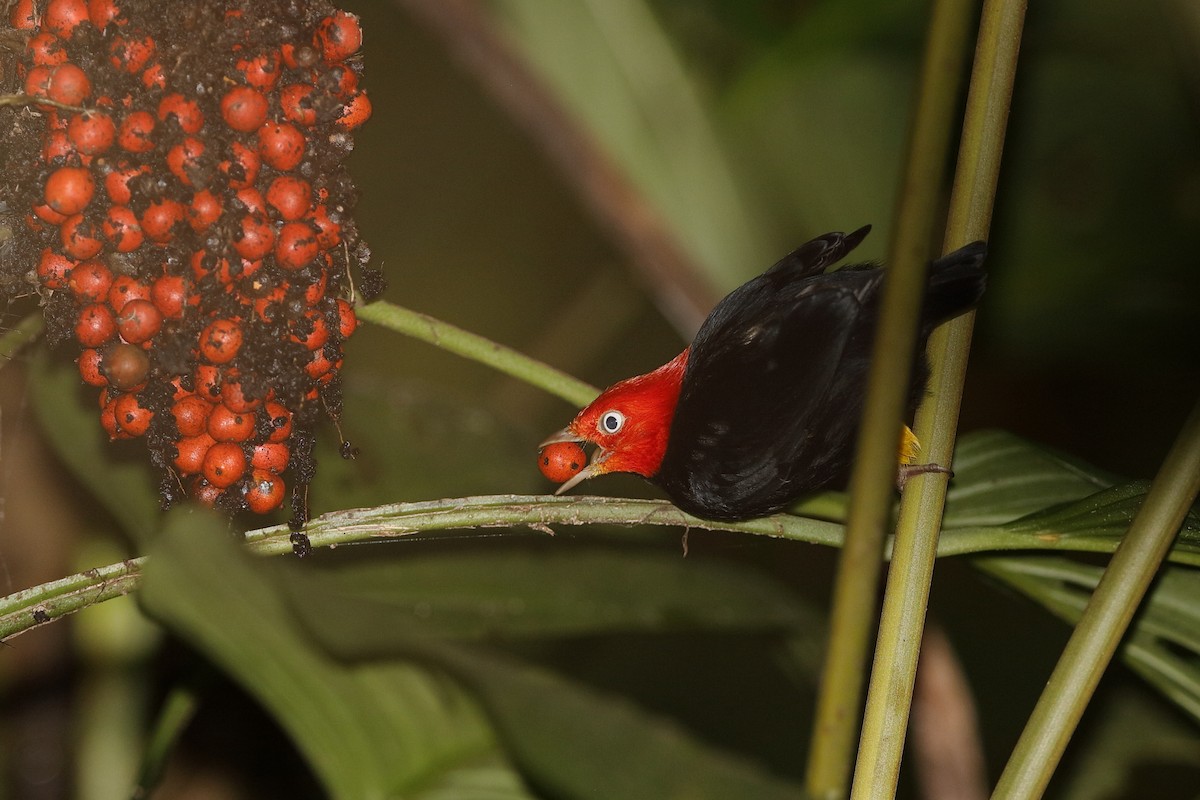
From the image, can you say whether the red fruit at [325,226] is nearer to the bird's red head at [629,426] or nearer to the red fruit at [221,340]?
the red fruit at [221,340]

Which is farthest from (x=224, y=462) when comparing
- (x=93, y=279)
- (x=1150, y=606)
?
(x=1150, y=606)

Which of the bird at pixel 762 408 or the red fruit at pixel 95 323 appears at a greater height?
the bird at pixel 762 408

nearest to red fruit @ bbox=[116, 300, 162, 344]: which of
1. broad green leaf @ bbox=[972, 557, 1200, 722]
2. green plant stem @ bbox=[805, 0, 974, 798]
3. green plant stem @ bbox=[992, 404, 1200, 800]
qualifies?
green plant stem @ bbox=[805, 0, 974, 798]

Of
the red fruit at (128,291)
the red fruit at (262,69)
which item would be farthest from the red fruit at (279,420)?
the red fruit at (262,69)

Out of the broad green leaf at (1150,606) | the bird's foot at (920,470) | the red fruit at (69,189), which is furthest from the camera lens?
the broad green leaf at (1150,606)

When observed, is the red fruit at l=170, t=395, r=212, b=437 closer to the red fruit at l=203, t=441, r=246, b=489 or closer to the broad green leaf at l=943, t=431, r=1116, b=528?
the red fruit at l=203, t=441, r=246, b=489
